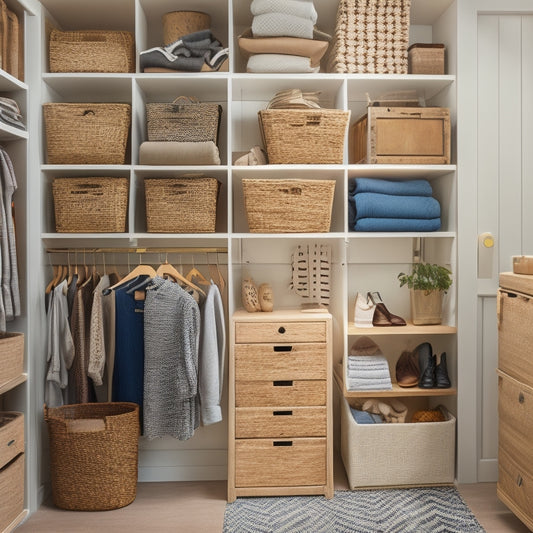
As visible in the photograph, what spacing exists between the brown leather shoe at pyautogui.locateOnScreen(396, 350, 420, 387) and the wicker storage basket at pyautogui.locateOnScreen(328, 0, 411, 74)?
1.47 m

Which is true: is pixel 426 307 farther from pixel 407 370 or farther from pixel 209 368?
pixel 209 368

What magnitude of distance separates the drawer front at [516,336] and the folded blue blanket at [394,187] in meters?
0.68

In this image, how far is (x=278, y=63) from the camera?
→ 304 centimetres

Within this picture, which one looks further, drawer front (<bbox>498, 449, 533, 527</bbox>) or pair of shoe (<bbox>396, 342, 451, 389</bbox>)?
pair of shoe (<bbox>396, 342, 451, 389</bbox>)

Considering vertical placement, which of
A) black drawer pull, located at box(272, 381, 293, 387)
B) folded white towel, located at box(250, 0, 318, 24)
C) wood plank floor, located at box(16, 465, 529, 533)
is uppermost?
folded white towel, located at box(250, 0, 318, 24)

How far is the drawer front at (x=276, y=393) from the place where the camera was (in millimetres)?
2980

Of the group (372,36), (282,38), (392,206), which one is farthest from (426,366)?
(282,38)

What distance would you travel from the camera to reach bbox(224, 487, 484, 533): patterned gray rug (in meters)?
2.67

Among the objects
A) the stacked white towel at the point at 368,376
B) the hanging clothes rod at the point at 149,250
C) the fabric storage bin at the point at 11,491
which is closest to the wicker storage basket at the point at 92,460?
the fabric storage bin at the point at 11,491

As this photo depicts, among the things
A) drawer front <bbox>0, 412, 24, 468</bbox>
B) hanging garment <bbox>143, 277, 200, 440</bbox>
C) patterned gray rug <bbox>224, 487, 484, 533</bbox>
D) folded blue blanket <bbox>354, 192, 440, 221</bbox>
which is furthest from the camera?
folded blue blanket <bbox>354, 192, 440, 221</bbox>

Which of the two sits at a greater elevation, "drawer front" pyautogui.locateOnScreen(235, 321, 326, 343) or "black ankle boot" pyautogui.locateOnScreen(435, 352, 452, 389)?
"drawer front" pyautogui.locateOnScreen(235, 321, 326, 343)

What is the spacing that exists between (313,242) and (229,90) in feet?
3.02

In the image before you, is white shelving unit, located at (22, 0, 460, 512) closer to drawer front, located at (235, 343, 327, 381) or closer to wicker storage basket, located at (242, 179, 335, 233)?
wicker storage basket, located at (242, 179, 335, 233)

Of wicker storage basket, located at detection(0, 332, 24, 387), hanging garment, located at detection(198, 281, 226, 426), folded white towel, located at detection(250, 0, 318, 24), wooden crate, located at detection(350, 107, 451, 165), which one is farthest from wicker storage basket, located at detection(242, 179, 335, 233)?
wicker storage basket, located at detection(0, 332, 24, 387)
